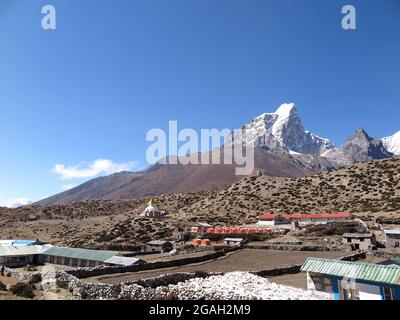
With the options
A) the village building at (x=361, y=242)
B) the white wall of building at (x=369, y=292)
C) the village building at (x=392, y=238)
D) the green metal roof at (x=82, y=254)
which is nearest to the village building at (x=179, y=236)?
the green metal roof at (x=82, y=254)

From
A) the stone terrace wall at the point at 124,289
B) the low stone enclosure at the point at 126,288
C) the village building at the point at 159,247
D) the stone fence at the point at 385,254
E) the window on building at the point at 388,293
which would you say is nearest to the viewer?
the window on building at the point at 388,293

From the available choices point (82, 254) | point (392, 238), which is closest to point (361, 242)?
point (392, 238)

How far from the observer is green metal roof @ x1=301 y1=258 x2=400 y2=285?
1652cm

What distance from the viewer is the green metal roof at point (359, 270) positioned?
16516 millimetres

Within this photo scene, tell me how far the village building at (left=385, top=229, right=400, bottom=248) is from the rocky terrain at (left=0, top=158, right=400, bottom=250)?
16.5 metres

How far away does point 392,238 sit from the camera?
4472 cm

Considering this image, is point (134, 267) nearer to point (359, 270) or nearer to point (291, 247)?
point (359, 270)

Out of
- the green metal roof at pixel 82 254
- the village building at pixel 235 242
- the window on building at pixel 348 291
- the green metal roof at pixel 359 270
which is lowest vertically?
the village building at pixel 235 242

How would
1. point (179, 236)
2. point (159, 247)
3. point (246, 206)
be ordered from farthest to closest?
point (246, 206), point (179, 236), point (159, 247)

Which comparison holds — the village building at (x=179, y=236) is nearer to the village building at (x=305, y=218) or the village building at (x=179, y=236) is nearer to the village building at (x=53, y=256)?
the village building at (x=305, y=218)

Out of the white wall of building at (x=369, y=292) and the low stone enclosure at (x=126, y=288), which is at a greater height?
the white wall of building at (x=369, y=292)

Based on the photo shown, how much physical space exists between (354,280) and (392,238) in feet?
106

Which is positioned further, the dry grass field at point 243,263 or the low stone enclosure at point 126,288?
the dry grass field at point 243,263
